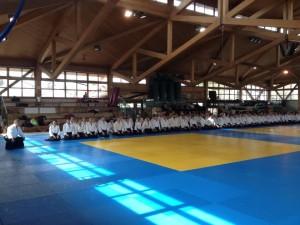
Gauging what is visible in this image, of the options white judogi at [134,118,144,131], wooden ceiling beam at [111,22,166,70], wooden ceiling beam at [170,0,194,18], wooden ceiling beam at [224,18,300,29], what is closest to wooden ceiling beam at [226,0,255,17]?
wooden ceiling beam at [224,18,300,29]

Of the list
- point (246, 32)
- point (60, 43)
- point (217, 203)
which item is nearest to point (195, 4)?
point (246, 32)

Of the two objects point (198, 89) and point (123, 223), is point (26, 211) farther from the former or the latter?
point (198, 89)

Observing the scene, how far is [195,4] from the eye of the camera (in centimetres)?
1762

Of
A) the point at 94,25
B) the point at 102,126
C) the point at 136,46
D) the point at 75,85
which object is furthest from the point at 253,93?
the point at 94,25

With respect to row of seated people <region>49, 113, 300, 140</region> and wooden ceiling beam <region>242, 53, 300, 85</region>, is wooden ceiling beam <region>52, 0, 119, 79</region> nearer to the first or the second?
row of seated people <region>49, 113, 300, 140</region>

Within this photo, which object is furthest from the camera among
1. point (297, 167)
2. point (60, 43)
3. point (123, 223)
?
point (60, 43)

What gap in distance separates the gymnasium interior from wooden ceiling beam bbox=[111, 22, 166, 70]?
0.12 meters

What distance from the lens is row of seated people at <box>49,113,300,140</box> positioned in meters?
12.7

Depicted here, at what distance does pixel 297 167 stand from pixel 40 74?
1625 cm

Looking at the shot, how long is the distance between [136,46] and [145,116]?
438 cm

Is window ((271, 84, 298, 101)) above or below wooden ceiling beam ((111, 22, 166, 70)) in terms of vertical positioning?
below

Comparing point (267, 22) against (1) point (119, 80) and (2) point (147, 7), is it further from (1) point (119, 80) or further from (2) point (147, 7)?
(1) point (119, 80)

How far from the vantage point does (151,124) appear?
15664mm

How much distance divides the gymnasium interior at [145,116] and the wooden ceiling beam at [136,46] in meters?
0.12
